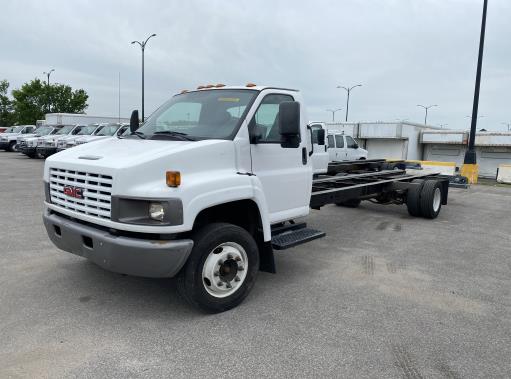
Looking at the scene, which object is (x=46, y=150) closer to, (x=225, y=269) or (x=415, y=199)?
(x=415, y=199)

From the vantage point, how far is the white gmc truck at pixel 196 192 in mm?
3615

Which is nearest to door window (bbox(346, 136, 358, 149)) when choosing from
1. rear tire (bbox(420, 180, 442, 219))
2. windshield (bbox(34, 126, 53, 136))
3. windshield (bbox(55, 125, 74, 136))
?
rear tire (bbox(420, 180, 442, 219))

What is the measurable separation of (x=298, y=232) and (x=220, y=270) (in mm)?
1451

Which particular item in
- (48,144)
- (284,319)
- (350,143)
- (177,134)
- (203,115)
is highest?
(203,115)

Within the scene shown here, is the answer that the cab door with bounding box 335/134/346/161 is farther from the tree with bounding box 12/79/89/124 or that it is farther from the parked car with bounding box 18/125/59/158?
the tree with bounding box 12/79/89/124

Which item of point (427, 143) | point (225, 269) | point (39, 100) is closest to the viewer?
point (225, 269)

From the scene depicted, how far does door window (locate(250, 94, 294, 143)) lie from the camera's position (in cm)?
456

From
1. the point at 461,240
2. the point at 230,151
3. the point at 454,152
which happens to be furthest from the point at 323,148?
the point at 454,152

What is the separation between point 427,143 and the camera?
1181 inches

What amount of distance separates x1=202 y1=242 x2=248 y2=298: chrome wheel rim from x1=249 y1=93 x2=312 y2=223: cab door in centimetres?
74

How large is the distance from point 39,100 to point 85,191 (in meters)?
63.2

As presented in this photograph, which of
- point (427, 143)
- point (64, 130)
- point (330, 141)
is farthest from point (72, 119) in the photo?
point (427, 143)

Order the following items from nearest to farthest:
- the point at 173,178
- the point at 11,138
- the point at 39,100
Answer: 1. the point at 173,178
2. the point at 11,138
3. the point at 39,100

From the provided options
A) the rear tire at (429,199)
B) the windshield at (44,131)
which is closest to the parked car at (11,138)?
the windshield at (44,131)
